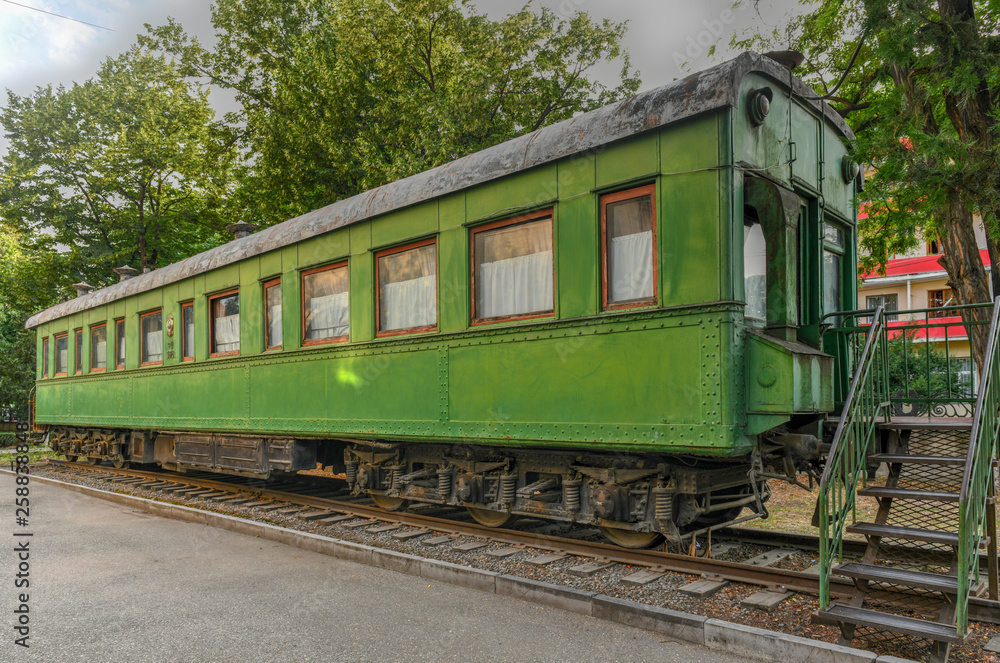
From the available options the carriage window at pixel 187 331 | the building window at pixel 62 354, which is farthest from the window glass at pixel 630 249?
the building window at pixel 62 354

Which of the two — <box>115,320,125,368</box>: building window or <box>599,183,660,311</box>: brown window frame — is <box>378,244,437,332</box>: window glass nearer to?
<box>599,183,660,311</box>: brown window frame

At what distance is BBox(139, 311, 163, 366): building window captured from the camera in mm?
11508

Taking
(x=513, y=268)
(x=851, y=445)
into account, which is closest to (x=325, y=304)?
(x=513, y=268)

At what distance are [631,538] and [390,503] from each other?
3.28 m

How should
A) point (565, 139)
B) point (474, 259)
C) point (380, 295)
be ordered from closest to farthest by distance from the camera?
point (565, 139) < point (474, 259) < point (380, 295)

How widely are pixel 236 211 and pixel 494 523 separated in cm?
1797

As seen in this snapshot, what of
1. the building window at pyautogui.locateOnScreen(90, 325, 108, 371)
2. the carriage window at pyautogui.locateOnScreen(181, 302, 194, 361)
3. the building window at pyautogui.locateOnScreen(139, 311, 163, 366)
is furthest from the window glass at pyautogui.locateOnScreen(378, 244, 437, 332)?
the building window at pyautogui.locateOnScreen(90, 325, 108, 371)

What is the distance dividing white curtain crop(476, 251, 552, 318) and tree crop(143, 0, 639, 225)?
777 centimetres

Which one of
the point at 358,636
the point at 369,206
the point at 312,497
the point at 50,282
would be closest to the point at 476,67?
the point at 369,206

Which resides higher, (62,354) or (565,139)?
(565,139)

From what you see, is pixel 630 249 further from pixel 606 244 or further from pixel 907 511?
pixel 907 511

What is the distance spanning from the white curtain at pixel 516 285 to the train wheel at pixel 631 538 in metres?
2.02

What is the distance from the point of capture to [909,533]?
4059 mm

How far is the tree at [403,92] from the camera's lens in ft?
47.3
